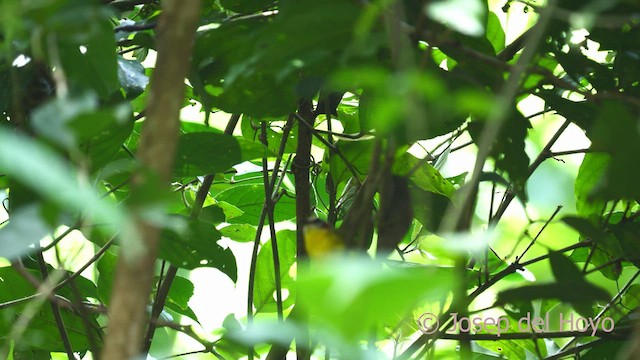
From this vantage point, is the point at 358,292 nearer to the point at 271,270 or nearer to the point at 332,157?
the point at 332,157

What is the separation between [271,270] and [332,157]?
21 centimetres

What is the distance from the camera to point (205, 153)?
24.3 inches

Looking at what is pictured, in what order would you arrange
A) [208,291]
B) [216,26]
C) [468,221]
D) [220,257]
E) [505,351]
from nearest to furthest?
[468,221] < [216,26] < [220,257] < [505,351] < [208,291]

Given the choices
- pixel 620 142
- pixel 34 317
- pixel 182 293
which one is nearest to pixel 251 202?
pixel 182 293

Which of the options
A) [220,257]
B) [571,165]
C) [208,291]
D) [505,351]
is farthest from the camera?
[571,165]

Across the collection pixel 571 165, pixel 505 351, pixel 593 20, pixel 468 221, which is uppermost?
pixel 571 165

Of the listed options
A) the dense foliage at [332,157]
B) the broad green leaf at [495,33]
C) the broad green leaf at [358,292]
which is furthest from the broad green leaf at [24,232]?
the broad green leaf at [495,33]

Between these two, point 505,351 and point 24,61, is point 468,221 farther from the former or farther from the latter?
point 505,351

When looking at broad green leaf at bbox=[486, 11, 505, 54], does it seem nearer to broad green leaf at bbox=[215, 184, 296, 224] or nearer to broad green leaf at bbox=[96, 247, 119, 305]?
broad green leaf at bbox=[215, 184, 296, 224]

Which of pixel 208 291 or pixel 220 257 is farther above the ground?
pixel 220 257

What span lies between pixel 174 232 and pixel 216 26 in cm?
17

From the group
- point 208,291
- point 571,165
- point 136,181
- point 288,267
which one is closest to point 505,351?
point 288,267

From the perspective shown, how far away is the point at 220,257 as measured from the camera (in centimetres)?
70

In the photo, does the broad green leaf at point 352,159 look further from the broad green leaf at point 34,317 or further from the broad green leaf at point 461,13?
the broad green leaf at point 461,13
